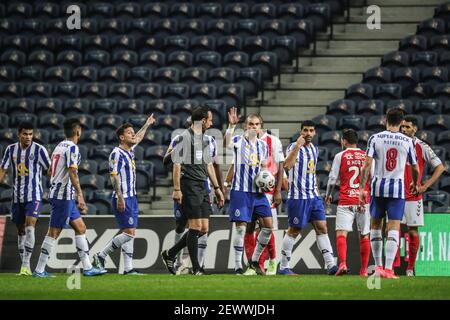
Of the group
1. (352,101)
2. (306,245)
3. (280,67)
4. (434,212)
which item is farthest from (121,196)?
(280,67)

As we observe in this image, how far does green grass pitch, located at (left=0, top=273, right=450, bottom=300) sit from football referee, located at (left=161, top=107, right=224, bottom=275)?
0.73 metres

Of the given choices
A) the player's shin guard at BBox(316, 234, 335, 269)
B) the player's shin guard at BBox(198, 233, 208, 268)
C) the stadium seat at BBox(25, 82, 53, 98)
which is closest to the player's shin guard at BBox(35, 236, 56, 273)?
the player's shin guard at BBox(198, 233, 208, 268)

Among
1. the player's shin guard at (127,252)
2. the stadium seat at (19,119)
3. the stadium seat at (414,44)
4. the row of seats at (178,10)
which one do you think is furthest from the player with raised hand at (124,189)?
the row of seats at (178,10)

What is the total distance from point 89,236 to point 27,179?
8.05 ft

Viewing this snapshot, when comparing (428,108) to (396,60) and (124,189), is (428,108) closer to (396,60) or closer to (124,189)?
(396,60)

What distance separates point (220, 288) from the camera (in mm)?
11672

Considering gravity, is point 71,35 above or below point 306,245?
above

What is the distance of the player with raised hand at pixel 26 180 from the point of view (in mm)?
15406

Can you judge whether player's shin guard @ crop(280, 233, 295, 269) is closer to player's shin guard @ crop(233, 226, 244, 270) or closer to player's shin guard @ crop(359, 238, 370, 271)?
player's shin guard @ crop(233, 226, 244, 270)

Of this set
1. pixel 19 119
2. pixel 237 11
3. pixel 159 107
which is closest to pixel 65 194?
pixel 159 107

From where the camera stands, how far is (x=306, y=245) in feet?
57.0

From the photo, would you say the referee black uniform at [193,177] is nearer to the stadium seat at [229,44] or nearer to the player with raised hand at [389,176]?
the player with raised hand at [389,176]

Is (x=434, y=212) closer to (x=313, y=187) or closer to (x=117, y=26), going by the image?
(x=313, y=187)

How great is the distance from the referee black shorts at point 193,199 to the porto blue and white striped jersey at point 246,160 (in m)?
0.71
